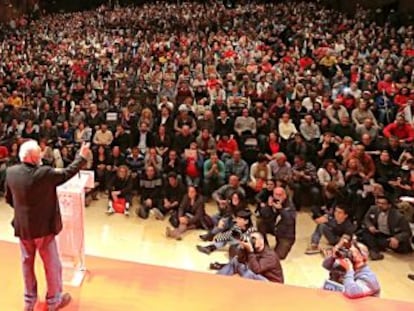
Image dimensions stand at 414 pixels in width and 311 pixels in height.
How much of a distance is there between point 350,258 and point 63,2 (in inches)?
871

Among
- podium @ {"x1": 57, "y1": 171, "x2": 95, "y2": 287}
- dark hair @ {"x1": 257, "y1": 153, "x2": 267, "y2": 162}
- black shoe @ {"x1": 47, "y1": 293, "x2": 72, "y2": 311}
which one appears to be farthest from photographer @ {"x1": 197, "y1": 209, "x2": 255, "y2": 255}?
black shoe @ {"x1": 47, "y1": 293, "x2": 72, "y2": 311}

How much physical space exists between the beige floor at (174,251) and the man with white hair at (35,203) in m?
2.35

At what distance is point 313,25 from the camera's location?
14352 mm

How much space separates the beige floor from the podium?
1760 millimetres

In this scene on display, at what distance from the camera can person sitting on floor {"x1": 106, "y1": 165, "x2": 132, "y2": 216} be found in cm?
700

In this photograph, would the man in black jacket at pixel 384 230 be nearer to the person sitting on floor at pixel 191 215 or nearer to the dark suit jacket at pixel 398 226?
the dark suit jacket at pixel 398 226

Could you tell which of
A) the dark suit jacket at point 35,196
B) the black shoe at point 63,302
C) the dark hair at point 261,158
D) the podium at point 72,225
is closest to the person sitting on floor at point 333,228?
the dark hair at point 261,158

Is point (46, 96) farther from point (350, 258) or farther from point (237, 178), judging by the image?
point (350, 258)

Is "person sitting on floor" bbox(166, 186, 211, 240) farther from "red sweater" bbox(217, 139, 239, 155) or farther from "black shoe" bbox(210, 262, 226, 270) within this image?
"red sweater" bbox(217, 139, 239, 155)

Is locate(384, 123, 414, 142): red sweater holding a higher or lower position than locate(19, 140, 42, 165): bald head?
lower

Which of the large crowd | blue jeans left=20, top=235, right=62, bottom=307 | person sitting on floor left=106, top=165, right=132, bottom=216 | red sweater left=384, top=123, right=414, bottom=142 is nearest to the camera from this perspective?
blue jeans left=20, top=235, right=62, bottom=307

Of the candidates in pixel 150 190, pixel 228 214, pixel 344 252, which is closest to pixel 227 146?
pixel 150 190

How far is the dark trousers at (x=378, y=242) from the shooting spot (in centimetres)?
585

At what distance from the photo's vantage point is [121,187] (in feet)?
23.3
